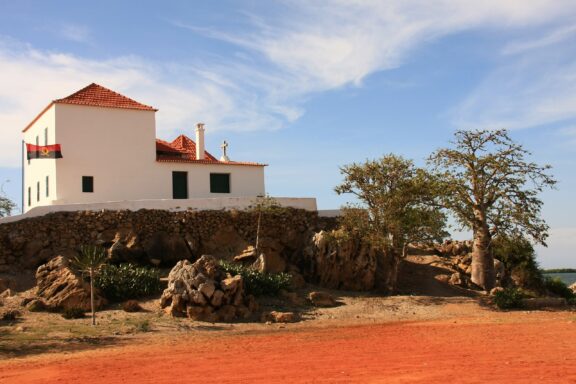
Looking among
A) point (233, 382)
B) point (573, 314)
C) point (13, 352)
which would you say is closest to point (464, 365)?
point (233, 382)

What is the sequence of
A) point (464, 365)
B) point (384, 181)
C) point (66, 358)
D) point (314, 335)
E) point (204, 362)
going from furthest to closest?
point (384, 181) → point (314, 335) → point (66, 358) → point (204, 362) → point (464, 365)

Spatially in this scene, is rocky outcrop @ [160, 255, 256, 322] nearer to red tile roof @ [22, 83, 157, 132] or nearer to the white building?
the white building

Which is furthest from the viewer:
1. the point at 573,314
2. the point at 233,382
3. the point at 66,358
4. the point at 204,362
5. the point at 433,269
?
the point at 433,269

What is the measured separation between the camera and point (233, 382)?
43.1ft

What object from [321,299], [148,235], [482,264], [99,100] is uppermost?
[99,100]

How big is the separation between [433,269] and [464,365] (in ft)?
63.9

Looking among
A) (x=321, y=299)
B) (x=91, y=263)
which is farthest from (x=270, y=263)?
(x=91, y=263)

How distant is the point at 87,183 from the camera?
32844mm

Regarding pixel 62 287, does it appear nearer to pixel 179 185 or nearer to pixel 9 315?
pixel 9 315

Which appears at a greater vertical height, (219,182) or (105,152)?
(105,152)

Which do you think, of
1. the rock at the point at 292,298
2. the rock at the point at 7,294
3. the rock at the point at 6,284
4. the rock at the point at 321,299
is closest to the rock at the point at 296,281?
the rock at the point at 292,298

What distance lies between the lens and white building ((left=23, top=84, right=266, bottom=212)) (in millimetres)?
32562

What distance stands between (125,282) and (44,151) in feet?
36.0

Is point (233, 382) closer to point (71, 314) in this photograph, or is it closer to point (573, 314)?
point (71, 314)
